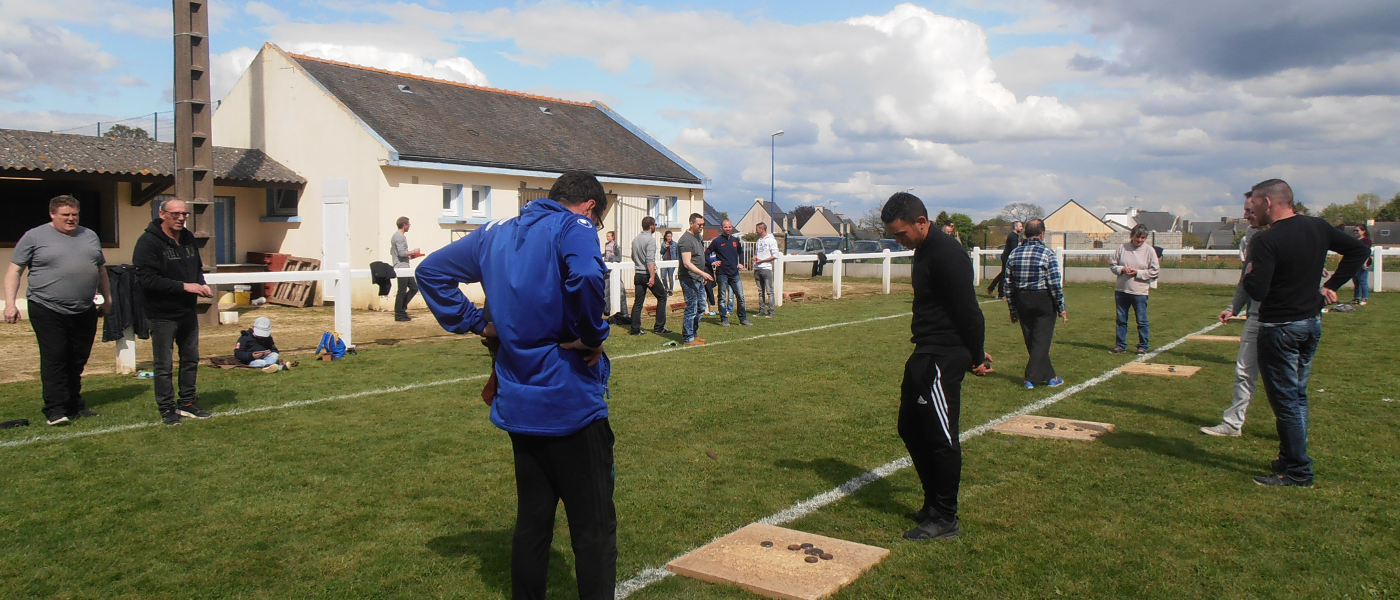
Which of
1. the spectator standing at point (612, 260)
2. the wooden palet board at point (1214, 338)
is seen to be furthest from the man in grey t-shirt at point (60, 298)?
the wooden palet board at point (1214, 338)

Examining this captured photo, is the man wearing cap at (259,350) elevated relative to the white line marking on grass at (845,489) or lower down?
elevated

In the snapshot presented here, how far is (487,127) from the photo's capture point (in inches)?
914

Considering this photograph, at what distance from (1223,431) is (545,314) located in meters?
6.05

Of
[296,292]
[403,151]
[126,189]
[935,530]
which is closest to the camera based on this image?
[935,530]

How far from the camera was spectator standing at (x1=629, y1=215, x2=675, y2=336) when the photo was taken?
45.9 feet

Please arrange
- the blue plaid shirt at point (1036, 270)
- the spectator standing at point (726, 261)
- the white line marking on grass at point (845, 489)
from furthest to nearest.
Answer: the spectator standing at point (726, 261), the blue plaid shirt at point (1036, 270), the white line marking on grass at point (845, 489)

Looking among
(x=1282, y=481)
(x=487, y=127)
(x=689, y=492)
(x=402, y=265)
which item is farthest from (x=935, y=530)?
(x=487, y=127)

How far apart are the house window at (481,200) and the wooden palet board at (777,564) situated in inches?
700

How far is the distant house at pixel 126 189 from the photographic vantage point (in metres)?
16.5

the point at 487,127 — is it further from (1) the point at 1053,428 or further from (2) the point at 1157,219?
(2) the point at 1157,219

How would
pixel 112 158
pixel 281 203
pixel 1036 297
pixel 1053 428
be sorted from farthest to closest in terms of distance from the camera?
Result: pixel 281 203, pixel 112 158, pixel 1036 297, pixel 1053 428

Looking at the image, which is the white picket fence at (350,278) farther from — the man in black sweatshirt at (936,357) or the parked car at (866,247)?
the parked car at (866,247)

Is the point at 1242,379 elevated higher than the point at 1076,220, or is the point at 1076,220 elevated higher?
the point at 1076,220

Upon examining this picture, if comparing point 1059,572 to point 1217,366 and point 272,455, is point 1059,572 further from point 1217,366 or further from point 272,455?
point 1217,366
